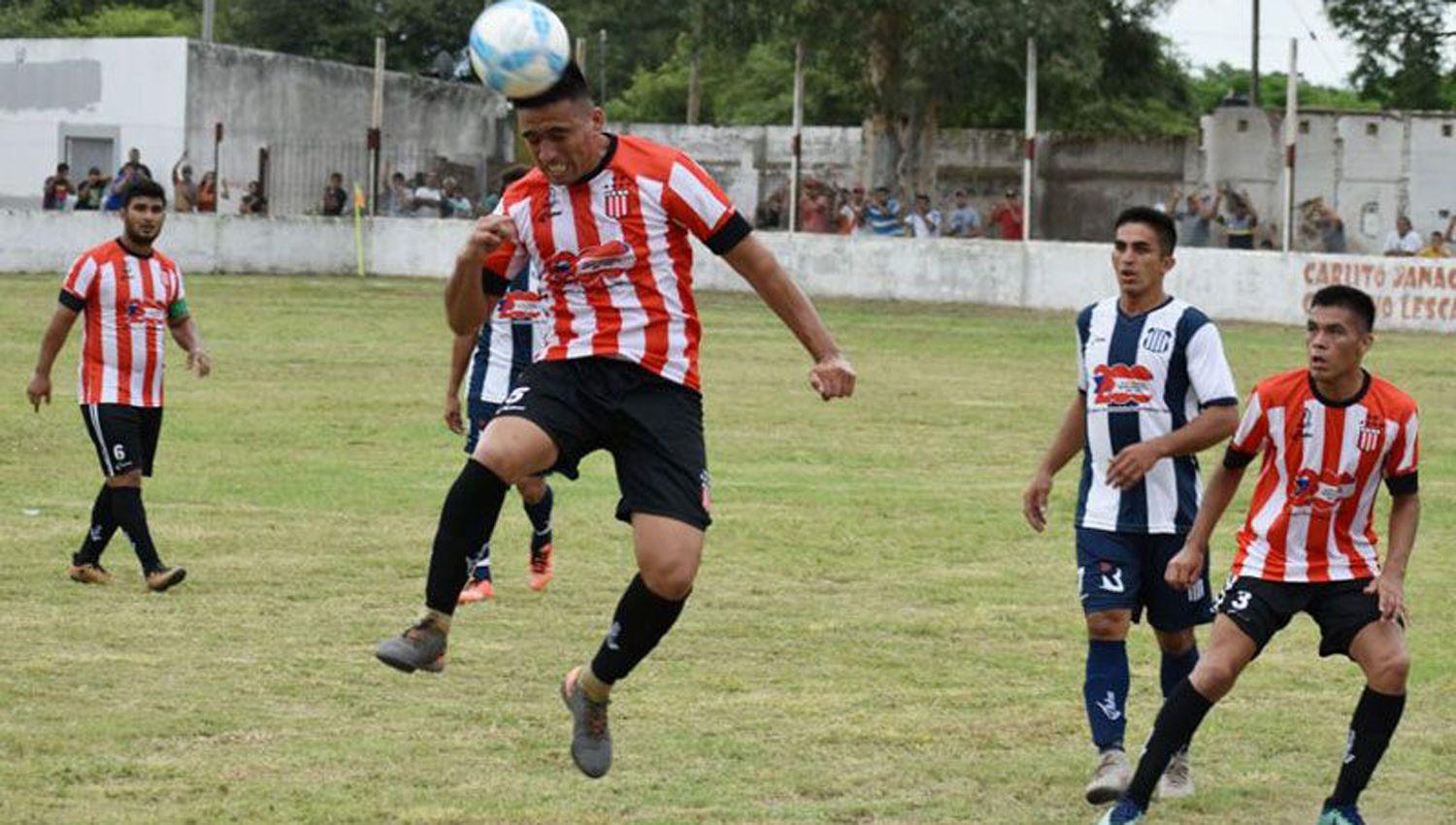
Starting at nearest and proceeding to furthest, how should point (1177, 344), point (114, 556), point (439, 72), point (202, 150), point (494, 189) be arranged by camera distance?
point (1177, 344)
point (114, 556)
point (202, 150)
point (494, 189)
point (439, 72)

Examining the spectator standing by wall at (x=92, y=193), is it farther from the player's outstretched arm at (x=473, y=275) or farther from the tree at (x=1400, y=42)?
the player's outstretched arm at (x=473, y=275)

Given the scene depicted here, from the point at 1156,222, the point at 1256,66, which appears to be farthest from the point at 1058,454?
the point at 1256,66

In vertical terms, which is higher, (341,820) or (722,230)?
(722,230)

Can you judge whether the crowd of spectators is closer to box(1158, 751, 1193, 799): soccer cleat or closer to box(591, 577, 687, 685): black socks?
box(1158, 751, 1193, 799): soccer cleat

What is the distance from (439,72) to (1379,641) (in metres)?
55.4

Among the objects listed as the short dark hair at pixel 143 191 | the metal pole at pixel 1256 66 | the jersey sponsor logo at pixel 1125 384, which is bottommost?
the jersey sponsor logo at pixel 1125 384

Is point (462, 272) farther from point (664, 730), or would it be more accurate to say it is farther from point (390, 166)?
point (390, 166)

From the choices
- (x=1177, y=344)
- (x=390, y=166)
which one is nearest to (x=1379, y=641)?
(x=1177, y=344)

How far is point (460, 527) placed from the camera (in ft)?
24.8

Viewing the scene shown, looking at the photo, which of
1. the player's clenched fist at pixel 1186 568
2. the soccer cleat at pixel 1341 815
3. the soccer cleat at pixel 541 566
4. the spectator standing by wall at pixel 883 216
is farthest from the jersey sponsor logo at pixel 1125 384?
the spectator standing by wall at pixel 883 216

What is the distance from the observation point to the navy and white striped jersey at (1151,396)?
842 centimetres

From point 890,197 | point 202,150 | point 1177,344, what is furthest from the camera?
point 202,150

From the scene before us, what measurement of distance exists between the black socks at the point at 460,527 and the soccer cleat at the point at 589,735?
0.60 meters

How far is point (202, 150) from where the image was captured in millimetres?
47844
